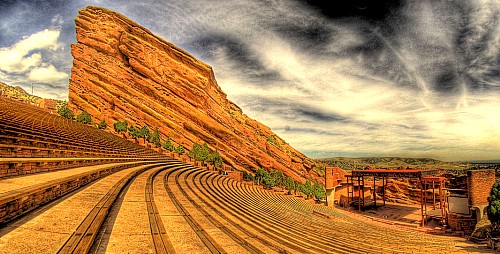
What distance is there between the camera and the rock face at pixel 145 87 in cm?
5253

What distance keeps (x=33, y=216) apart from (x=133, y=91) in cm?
5594

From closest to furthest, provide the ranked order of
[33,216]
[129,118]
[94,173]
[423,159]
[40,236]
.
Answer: [40,236]
[33,216]
[94,173]
[129,118]
[423,159]

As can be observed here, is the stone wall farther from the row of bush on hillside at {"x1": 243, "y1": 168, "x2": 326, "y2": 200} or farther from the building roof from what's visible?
the row of bush on hillside at {"x1": 243, "y1": 168, "x2": 326, "y2": 200}

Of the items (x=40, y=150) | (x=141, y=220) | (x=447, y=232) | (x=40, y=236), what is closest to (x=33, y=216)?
(x=40, y=236)

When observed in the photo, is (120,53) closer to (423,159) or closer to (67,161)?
(67,161)

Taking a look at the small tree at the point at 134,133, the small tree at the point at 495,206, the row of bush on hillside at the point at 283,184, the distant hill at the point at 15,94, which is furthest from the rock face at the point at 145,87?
the small tree at the point at 495,206

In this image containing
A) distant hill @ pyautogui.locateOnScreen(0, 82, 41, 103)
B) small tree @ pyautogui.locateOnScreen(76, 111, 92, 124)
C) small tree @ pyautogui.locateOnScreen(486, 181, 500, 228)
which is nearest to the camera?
small tree @ pyautogui.locateOnScreen(486, 181, 500, 228)

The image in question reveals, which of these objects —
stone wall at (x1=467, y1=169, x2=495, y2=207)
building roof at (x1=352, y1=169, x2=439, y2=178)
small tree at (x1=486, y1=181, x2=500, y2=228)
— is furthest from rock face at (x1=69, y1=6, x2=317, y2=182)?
small tree at (x1=486, y1=181, x2=500, y2=228)

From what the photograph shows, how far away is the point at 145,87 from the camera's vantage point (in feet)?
185

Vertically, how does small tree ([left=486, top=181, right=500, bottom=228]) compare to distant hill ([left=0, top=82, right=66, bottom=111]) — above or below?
below

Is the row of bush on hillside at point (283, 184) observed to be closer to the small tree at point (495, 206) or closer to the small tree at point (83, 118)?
the small tree at point (495, 206)

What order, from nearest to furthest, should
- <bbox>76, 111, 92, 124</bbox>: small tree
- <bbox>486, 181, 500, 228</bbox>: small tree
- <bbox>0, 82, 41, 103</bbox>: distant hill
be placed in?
1. <bbox>486, 181, 500, 228</bbox>: small tree
2. <bbox>76, 111, 92, 124</bbox>: small tree
3. <bbox>0, 82, 41, 103</bbox>: distant hill

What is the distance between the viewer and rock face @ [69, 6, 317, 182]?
52.5m

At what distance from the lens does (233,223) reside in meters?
6.92
